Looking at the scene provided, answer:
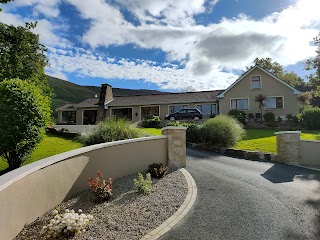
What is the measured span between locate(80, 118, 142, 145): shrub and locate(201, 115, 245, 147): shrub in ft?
18.9

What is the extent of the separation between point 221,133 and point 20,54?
15785 millimetres

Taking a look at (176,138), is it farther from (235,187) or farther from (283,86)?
(283,86)

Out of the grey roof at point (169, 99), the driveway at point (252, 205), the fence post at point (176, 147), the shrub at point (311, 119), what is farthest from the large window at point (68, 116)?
the driveway at point (252, 205)

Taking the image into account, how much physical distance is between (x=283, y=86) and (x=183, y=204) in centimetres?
2919

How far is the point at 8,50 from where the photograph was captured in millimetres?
17938

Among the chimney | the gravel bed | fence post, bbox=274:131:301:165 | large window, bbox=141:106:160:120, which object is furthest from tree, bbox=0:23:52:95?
large window, bbox=141:106:160:120

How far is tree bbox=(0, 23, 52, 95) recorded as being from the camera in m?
17.4

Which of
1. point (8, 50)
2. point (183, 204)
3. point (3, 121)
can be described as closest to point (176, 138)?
point (183, 204)

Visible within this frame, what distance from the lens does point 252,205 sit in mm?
6480

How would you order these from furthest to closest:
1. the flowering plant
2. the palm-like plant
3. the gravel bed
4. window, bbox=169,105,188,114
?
A: window, bbox=169,105,188,114 → the palm-like plant → the flowering plant → the gravel bed

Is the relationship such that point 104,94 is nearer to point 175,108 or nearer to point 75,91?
point 175,108

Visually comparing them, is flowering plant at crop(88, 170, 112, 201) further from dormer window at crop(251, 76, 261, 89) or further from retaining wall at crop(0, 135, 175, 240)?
dormer window at crop(251, 76, 261, 89)

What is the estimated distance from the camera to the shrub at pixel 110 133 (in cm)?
1148

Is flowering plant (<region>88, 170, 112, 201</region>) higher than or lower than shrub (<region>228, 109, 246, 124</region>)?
lower
